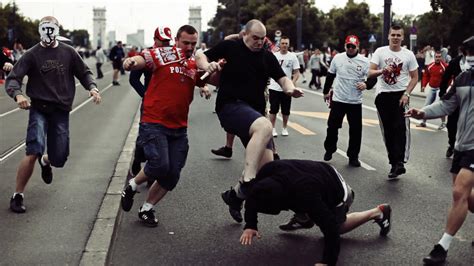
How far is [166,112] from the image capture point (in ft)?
20.5

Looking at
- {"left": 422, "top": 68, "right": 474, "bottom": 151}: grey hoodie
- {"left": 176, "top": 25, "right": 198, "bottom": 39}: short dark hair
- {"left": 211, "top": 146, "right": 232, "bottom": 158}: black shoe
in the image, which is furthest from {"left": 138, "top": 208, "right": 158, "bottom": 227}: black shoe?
{"left": 211, "top": 146, "right": 232, "bottom": 158}: black shoe

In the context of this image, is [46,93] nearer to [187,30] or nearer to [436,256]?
[187,30]

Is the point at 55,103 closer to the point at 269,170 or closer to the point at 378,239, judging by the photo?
the point at 269,170

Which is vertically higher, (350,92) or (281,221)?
(350,92)

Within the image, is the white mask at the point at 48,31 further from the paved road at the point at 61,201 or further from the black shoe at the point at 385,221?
the black shoe at the point at 385,221

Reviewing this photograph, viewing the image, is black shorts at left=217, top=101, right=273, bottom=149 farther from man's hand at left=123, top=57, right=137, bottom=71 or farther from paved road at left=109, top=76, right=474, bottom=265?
man's hand at left=123, top=57, right=137, bottom=71

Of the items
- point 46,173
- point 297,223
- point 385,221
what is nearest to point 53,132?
point 46,173

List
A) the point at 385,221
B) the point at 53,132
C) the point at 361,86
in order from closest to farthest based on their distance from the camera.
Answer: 1. the point at 385,221
2. the point at 53,132
3. the point at 361,86

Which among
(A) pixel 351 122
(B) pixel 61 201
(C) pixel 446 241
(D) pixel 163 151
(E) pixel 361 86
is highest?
(E) pixel 361 86

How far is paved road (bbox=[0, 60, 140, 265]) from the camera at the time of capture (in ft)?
17.7

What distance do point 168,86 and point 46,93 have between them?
1.41 metres

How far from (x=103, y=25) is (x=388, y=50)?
191296 mm

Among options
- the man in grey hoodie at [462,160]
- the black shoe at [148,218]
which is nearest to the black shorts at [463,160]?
the man in grey hoodie at [462,160]

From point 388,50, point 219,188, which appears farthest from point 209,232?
point 388,50
